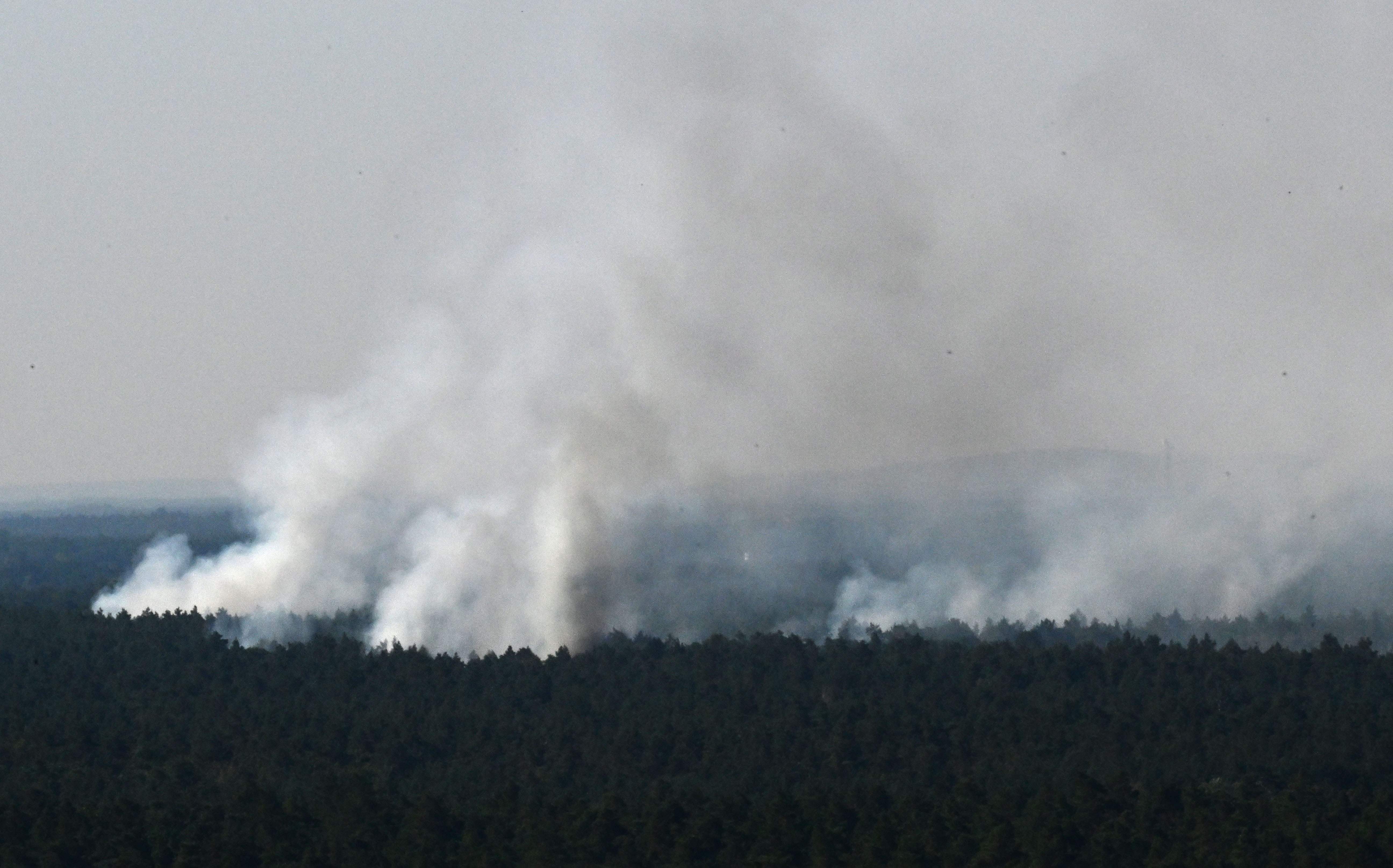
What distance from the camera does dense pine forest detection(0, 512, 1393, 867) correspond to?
9419 cm

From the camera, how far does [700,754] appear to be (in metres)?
116

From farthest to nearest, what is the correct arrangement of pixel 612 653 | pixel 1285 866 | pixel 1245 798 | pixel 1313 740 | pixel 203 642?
1. pixel 203 642
2. pixel 612 653
3. pixel 1313 740
4. pixel 1245 798
5. pixel 1285 866

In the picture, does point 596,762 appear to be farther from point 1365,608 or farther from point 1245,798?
point 1365,608

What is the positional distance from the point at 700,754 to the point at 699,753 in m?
0.14

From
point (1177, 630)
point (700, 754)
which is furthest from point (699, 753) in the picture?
point (1177, 630)

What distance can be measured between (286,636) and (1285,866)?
3491 inches

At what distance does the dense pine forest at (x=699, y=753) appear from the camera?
94.2 m

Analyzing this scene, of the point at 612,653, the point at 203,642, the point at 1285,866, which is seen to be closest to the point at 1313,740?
the point at 1285,866

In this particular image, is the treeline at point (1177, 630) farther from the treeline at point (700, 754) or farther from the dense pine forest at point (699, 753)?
the treeline at point (700, 754)

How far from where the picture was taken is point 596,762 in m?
114

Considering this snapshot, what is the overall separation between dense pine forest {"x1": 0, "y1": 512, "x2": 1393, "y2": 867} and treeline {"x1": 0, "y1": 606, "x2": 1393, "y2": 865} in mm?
198

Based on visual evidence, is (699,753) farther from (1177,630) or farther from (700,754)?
(1177,630)

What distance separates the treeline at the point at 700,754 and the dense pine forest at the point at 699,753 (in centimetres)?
20

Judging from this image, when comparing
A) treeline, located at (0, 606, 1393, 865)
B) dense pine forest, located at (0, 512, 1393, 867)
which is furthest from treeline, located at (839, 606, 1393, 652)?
treeline, located at (0, 606, 1393, 865)
